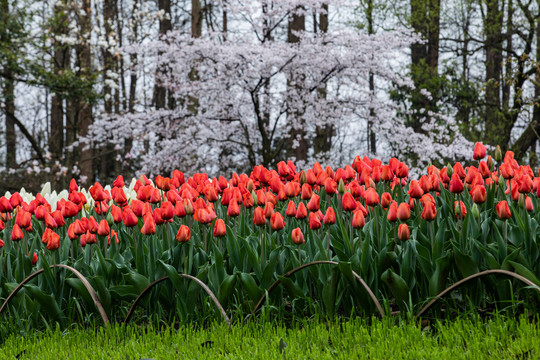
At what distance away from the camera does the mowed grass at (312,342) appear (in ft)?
7.01

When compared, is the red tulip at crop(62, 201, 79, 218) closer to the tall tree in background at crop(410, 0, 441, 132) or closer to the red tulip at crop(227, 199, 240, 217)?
the red tulip at crop(227, 199, 240, 217)

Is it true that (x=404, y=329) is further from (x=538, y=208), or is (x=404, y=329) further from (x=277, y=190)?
(x=277, y=190)

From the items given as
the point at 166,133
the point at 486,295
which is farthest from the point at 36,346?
the point at 166,133

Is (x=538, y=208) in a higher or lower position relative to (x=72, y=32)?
lower

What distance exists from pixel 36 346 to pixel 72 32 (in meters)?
12.8

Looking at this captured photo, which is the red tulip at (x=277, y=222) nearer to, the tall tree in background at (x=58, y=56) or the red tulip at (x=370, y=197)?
the red tulip at (x=370, y=197)

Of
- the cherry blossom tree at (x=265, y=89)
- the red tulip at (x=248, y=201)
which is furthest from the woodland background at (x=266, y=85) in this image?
the red tulip at (x=248, y=201)

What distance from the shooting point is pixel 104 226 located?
3.16m

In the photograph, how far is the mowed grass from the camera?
2137mm

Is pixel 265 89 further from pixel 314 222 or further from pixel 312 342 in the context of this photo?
pixel 312 342

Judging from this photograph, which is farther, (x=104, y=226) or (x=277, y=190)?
(x=277, y=190)

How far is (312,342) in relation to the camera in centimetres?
242

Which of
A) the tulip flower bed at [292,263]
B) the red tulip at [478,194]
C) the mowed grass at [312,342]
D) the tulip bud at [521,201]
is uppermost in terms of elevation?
the red tulip at [478,194]

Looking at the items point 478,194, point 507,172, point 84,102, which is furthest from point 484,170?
point 84,102
